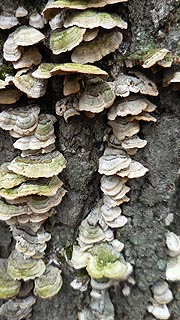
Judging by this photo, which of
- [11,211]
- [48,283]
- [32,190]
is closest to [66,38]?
[32,190]

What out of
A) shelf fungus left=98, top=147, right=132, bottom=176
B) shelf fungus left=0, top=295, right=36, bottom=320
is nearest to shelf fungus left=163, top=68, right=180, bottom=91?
shelf fungus left=98, top=147, right=132, bottom=176

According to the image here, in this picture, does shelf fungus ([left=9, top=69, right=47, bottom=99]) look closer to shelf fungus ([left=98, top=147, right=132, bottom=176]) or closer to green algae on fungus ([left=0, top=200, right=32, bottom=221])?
shelf fungus ([left=98, top=147, right=132, bottom=176])

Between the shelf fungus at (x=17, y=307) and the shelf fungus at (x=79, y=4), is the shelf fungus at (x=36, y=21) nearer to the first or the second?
the shelf fungus at (x=79, y=4)

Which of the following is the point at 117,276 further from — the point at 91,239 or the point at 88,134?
the point at 88,134

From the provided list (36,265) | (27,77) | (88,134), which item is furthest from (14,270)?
(27,77)

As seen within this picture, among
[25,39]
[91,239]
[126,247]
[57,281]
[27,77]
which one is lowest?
[57,281]

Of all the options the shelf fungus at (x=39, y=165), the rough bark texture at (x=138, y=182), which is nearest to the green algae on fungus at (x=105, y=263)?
the rough bark texture at (x=138, y=182)
